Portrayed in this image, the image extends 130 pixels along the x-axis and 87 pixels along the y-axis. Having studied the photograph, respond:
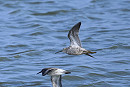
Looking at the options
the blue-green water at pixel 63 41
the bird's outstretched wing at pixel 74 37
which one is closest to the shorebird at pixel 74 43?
the bird's outstretched wing at pixel 74 37

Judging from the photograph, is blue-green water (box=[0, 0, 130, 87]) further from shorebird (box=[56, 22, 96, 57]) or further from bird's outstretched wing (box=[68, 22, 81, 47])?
bird's outstretched wing (box=[68, 22, 81, 47])

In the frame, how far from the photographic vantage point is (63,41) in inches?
602

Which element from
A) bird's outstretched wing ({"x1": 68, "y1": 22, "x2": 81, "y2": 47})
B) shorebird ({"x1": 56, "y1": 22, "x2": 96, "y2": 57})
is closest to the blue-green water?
shorebird ({"x1": 56, "y1": 22, "x2": 96, "y2": 57})

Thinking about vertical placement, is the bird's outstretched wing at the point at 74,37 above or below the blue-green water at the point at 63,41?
above

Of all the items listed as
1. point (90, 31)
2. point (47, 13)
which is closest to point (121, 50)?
point (90, 31)

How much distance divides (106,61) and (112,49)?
4.70 feet

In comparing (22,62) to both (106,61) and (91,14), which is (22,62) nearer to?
(106,61)

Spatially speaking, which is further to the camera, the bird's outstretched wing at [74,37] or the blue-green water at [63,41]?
the blue-green water at [63,41]

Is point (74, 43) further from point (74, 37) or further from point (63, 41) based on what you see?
point (63, 41)

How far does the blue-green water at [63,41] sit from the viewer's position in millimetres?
11492

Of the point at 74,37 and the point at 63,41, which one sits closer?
the point at 74,37

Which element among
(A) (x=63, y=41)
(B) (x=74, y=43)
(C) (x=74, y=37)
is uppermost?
(C) (x=74, y=37)

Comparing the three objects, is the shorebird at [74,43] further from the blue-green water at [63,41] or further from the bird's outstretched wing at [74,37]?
the blue-green water at [63,41]

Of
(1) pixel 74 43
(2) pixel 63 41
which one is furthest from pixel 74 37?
(2) pixel 63 41
